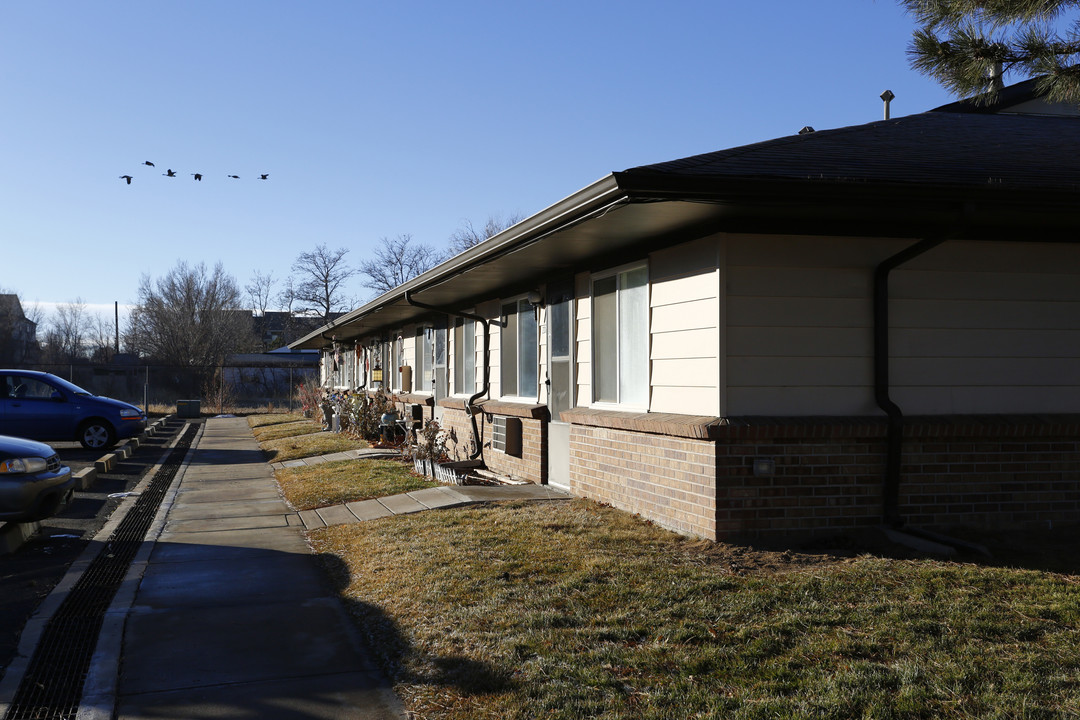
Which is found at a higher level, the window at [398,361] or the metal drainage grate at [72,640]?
the window at [398,361]

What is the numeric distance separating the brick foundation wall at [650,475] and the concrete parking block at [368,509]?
6.82 ft

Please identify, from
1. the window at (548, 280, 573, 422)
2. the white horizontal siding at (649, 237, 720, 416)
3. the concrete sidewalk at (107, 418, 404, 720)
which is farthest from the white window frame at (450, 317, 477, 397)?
the white horizontal siding at (649, 237, 720, 416)

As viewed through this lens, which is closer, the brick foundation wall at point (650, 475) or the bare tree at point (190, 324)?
the brick foundation wall at point (650, 475)

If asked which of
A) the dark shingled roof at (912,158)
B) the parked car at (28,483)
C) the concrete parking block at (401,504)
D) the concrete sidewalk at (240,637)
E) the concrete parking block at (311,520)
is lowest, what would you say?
the concrete sidewalk at (240,637)

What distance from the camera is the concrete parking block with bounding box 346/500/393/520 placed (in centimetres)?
952

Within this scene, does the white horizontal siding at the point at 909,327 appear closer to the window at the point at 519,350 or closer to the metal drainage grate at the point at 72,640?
the metal drainage grate at the point at 72,640

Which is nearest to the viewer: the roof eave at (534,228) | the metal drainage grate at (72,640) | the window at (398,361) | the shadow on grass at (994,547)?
the metal drainage grate at (72,640)

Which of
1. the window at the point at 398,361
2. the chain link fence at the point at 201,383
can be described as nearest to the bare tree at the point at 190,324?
the chain link fence at the point at 201,383

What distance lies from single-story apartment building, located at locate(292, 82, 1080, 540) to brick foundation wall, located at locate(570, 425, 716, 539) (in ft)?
0.08

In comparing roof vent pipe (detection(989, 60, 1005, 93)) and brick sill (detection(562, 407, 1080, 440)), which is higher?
roof vent pipe (detection(989, 60, 1005, 93))

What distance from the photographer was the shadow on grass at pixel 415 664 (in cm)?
441

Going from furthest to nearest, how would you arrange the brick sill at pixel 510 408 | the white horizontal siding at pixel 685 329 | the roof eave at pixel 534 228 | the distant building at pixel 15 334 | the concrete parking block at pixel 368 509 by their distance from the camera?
the distant building at pixel 15 334 → the brick sill at pixel 510 408 → the concrete parking block at pixel 368 509 → the white horizontal siding at pixel 685 329 → the roof eave at pixel 534 228

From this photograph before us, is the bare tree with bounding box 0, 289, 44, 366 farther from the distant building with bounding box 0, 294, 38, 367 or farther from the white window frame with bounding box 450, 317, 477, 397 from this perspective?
the white window frame with bounding box 450, 317, 477, 397

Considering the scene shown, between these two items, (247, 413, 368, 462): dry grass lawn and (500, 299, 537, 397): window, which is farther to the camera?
(247, 413, 368, 462): dry grass lawn
